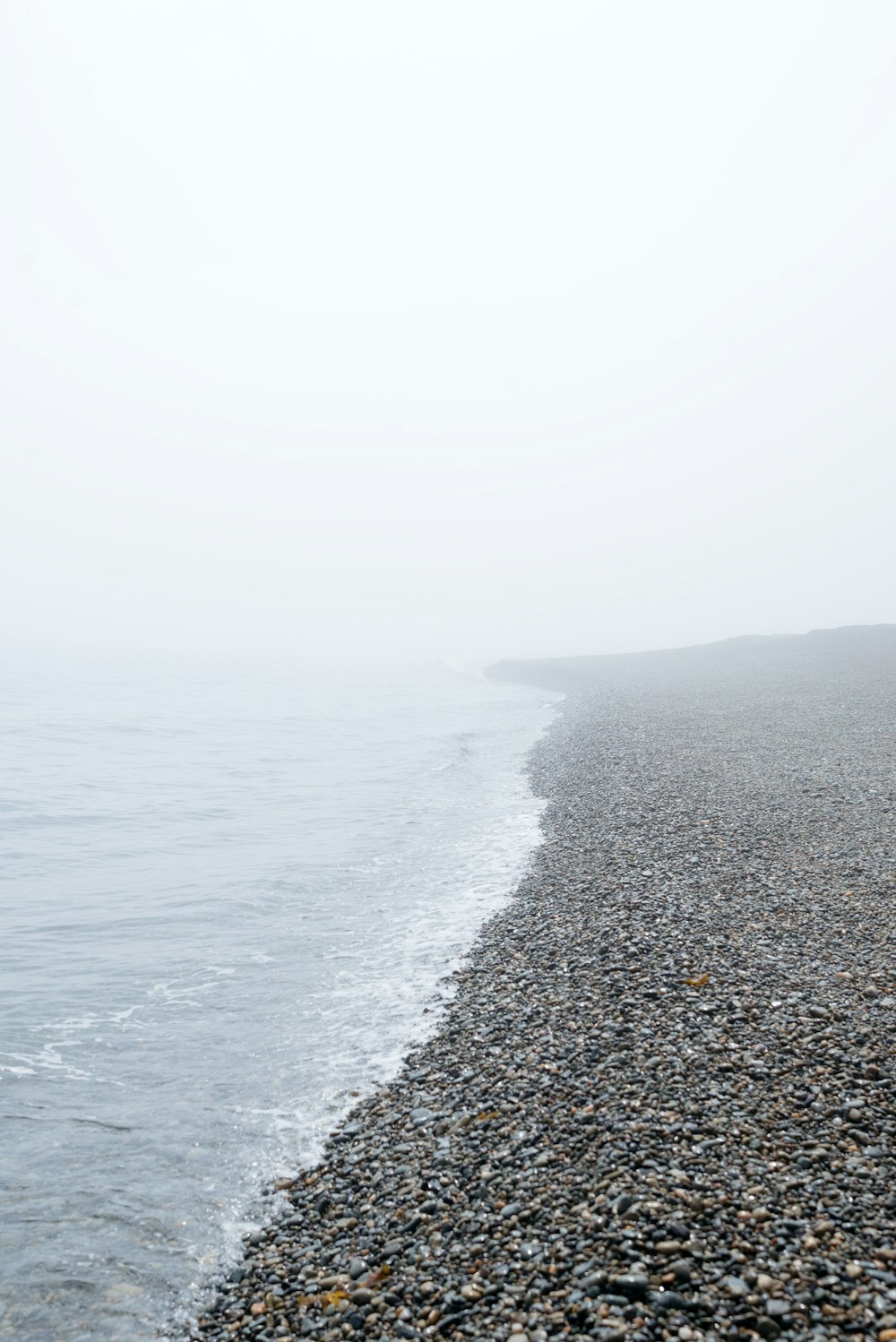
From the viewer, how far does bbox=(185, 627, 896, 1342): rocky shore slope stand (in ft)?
20.4

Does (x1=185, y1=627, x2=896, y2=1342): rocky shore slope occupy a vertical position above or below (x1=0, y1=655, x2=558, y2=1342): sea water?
above

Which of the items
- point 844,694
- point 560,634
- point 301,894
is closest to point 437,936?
point 301,894

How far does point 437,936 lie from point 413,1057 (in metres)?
5.08

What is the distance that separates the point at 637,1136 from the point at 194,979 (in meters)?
9.24

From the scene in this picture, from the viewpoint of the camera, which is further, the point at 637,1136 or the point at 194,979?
the point at 194,979

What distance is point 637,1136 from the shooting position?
8.05m

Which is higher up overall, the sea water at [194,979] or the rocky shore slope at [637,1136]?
the rocky shore slope at [637,1136]

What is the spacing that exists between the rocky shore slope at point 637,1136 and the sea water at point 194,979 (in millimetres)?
893

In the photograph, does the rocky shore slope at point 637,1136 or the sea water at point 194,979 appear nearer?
the rocky shore slope at point 637,1136

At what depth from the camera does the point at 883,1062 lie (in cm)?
887

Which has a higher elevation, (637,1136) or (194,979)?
(637,1136)

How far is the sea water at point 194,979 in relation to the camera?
26.8ft

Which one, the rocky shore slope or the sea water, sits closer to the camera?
the rocky shore slope

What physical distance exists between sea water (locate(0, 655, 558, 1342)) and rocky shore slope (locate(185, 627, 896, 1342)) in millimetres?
893
